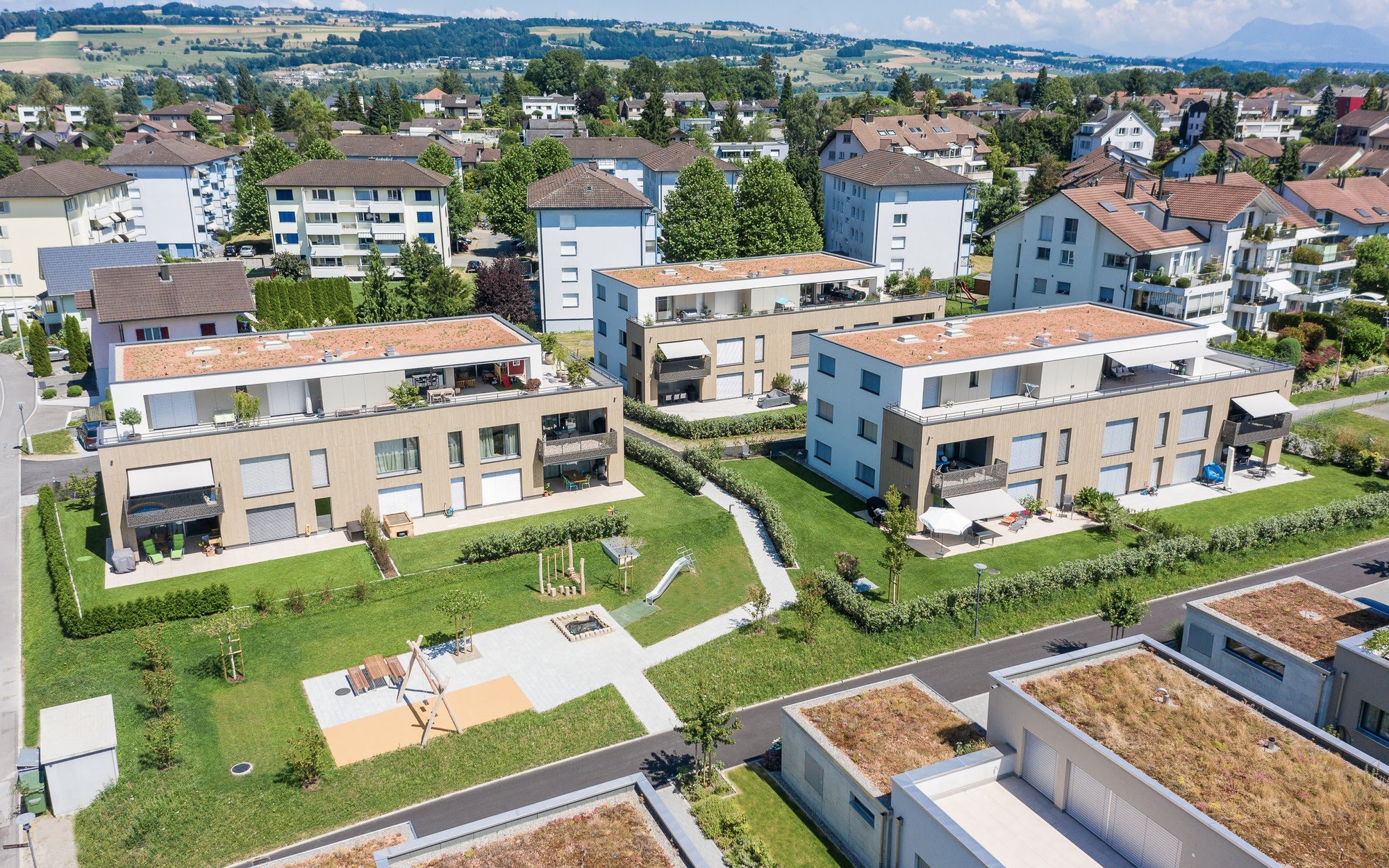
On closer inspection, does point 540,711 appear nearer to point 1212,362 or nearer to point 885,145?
point 1212,362

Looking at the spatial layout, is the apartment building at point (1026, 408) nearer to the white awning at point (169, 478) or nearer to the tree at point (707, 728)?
the tree at point (707, 728)

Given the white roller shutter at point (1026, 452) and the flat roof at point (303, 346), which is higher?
the flat roof at point (303, 346)

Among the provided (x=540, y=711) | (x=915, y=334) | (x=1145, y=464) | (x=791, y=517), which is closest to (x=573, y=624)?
(x=540, y=711)

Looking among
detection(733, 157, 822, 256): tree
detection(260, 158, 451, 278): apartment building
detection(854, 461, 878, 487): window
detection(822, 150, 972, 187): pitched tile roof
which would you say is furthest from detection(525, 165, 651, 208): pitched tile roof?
detection(854, 461, 878, 487): window

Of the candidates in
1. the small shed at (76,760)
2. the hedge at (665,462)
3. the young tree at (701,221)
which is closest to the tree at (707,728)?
the small shed at (76,760)

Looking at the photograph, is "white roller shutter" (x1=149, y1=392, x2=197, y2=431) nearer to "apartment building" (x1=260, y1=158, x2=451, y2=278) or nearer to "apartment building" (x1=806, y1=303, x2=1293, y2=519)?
"apartment building" (x1=806, y1=303, x2=1293, y2=519)

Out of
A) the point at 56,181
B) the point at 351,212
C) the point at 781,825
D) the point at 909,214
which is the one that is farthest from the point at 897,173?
the point at 56,181

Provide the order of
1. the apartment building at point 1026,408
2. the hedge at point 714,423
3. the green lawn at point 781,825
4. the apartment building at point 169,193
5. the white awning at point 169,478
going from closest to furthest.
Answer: the green lawn at point 781,825 < the white awning at point 169,478 < the apartment building at point 1026,408 < the hedge at point 714,423 < the apartment building at point 169,193
